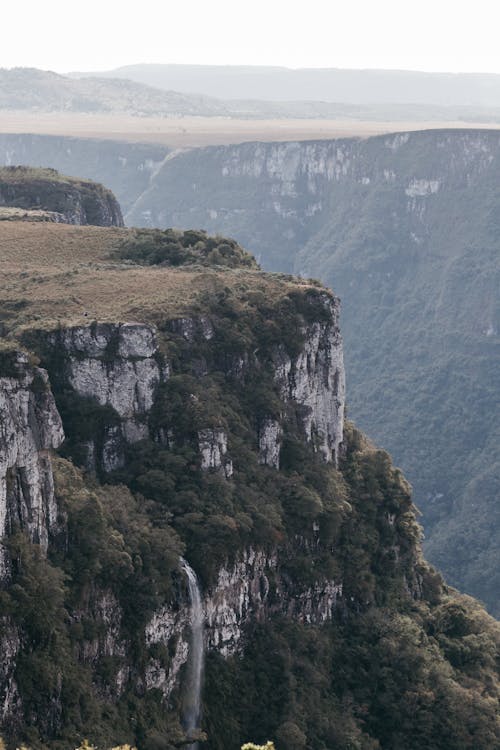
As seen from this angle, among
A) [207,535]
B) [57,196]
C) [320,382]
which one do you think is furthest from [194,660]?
[57,196]

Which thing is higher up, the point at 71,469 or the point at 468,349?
the point at 71,469

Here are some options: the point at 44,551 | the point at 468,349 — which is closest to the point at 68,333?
the point at 44,551

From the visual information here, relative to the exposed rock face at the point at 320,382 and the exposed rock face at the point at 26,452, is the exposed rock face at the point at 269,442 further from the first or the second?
the exposed rock face at the point at 26,452

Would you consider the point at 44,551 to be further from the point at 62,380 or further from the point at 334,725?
the point at 334,725

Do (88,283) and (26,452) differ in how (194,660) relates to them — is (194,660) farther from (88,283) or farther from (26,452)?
Result: (88,283)

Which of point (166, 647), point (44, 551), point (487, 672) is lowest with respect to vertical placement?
point (487, 672)

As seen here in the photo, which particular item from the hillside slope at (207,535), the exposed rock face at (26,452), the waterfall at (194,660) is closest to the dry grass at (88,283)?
the hillside slope at (207,535)
